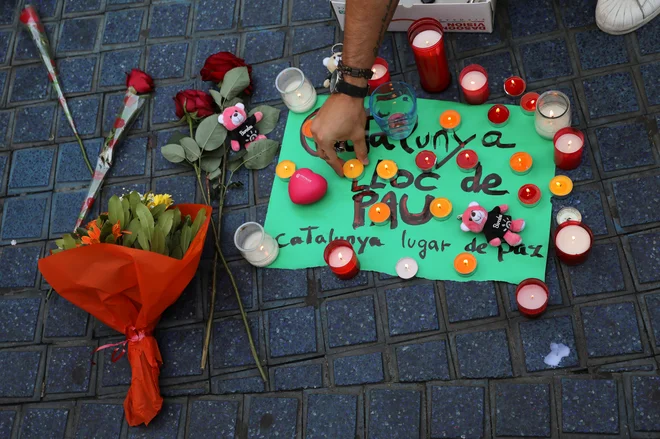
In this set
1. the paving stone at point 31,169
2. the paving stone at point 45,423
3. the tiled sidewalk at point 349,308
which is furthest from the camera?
the paving stone at point 31,169

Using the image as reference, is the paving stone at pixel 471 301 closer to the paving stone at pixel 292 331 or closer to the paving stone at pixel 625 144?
the paving stone at pixel 292 331

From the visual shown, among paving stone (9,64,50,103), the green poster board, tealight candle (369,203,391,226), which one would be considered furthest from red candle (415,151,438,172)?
paving stone (9,64,50,103)

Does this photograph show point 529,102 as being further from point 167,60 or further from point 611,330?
point 167,60

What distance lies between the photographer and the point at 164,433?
2.02 meters

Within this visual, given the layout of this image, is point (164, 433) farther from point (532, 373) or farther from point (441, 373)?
point (532, 373)

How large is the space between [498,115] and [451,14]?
1.28 feet

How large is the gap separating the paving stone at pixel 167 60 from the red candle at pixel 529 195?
1298 millimetres

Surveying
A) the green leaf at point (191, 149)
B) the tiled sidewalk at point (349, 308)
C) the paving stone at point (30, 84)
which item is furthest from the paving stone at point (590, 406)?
the paving stone at point (30, 84)

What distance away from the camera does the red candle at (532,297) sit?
1.87 metres

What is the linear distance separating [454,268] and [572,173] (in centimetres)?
45

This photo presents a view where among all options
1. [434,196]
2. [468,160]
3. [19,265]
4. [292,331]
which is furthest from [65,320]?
[468,160]

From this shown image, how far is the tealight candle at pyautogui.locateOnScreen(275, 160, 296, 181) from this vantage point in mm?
2236

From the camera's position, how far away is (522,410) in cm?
183

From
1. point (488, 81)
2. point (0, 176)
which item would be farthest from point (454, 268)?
point (0, 176)
